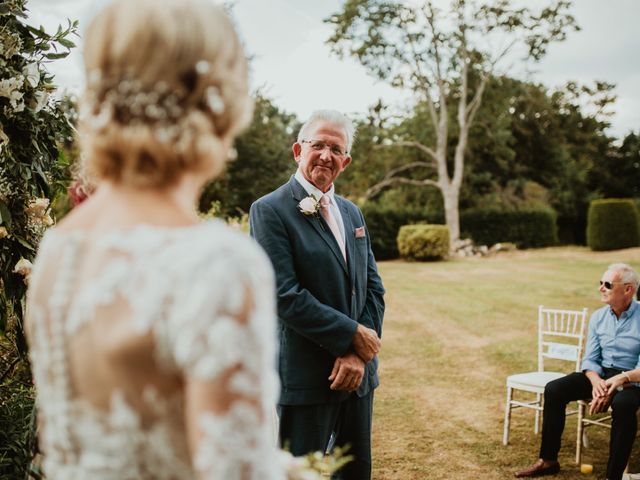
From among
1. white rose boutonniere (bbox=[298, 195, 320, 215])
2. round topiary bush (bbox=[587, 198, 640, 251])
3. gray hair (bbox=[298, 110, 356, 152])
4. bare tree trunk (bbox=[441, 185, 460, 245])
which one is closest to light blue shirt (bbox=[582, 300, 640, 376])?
gray hair (bbox=[298, 110, 356, 152])

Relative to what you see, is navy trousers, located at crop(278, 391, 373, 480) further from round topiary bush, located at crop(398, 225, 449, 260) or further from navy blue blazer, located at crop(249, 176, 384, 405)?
round topiary bush, located at crop(398, 225, 449, 260)

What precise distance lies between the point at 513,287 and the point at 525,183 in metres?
17.4

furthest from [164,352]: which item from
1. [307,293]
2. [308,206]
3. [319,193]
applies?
[319,193]

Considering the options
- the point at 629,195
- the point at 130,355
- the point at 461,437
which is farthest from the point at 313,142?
the point at 629,195

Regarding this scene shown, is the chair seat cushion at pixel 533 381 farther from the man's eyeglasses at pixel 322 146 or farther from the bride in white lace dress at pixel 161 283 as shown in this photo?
the bride in white lace dress at pixel 161 283

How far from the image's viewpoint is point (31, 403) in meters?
3.25

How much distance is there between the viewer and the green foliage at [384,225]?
974 inches

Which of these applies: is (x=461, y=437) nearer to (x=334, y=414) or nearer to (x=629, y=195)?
(x=334, y=414)

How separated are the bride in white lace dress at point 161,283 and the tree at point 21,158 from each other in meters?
1.91

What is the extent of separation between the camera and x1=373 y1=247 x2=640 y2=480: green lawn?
542cm

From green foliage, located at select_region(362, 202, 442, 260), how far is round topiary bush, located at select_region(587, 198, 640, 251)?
23.7 feet

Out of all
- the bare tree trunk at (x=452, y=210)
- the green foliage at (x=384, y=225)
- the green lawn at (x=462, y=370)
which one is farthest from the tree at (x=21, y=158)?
the bare tree trunk at (x=452, y=210)

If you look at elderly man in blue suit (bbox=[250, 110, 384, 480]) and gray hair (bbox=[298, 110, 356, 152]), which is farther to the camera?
gray hair (bbox=[298, 110, 356, 152])

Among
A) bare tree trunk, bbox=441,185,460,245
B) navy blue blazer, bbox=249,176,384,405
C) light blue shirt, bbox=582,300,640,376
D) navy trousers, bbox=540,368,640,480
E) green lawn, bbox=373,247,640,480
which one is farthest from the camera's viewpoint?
bare tree trunk, bbox=441,185,460,245
